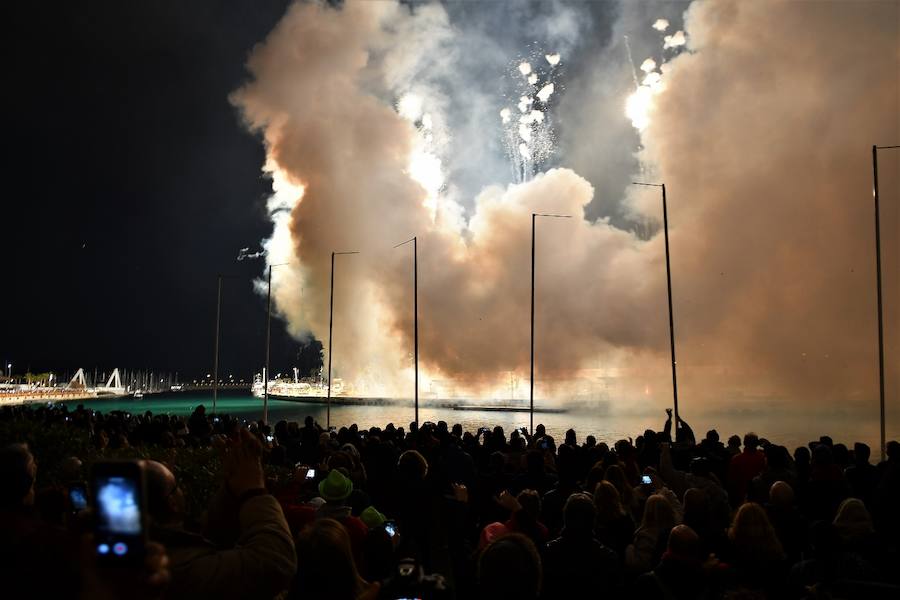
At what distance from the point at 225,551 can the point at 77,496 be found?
10.7 ft

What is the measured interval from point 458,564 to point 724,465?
7.83 m

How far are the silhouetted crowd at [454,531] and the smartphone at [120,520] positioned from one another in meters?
0.14

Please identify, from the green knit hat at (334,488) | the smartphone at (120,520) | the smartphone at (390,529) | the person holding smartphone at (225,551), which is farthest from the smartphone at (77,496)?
the smartphone at (120,520)

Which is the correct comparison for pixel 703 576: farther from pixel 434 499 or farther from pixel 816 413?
pixel 816 413

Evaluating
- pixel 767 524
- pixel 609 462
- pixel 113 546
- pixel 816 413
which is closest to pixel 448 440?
pixel 609 462

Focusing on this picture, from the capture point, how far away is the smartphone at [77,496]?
5554 mm

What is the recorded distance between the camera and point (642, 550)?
20.9 feet

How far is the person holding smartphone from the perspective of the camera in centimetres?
308

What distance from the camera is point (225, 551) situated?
3.20 meters

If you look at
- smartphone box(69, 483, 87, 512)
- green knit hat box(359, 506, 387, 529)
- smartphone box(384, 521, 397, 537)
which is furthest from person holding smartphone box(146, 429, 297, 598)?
green knit hat box(359, 506, 387, 529)

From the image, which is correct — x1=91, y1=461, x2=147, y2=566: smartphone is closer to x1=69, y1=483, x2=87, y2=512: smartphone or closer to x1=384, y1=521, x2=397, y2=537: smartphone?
x1=384, y1=521, x2=397, y2=537: smartphone

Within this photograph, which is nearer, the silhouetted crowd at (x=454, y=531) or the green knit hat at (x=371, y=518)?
the silhouetted crowd at (x=454, y=531)

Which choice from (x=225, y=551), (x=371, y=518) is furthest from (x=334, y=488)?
(x=225, y=551)

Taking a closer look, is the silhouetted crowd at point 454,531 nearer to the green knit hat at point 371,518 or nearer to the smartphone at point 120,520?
the green knit hat at point 371,518
